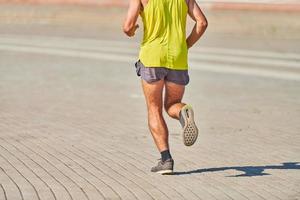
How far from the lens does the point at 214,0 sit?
1432 inches

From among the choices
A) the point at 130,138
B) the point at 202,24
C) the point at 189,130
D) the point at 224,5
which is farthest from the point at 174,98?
the point at 224,5

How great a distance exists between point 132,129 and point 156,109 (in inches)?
128

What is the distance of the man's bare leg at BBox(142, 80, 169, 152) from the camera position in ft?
28.2

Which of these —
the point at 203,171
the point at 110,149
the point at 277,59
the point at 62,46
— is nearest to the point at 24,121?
the point at 110,149

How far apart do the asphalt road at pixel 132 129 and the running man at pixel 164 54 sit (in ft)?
1.67

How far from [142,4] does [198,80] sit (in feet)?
32.6

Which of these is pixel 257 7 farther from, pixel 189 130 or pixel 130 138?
pixel 189 130

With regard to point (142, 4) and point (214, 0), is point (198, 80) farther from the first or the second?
point (214, 0)

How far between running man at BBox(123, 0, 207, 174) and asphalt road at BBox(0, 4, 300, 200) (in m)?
0.51

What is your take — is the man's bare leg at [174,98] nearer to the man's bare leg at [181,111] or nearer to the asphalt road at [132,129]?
the man's bare leg at [181,111]

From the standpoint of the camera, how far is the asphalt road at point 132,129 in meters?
8.10

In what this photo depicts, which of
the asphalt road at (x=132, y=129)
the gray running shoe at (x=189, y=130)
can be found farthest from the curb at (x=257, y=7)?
the gray running shoe at (x=189, y=130)

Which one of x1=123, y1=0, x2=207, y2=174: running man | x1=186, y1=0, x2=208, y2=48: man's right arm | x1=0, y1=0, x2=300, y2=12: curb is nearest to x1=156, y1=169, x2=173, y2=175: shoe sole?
x1=123, y1=0, x2=207, y2=174: running man

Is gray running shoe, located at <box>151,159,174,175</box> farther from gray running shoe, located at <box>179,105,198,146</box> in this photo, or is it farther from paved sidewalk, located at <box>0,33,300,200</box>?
gray running shoe, located at <box>179,105,198,146</box>
